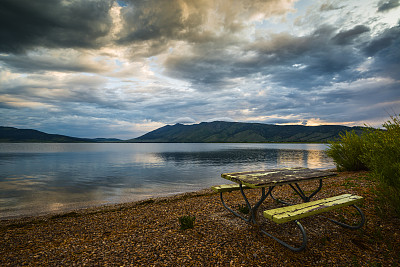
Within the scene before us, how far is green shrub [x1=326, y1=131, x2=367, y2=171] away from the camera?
15109mm

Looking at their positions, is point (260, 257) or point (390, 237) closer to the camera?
point (260, 257)

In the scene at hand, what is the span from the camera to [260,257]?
414cm

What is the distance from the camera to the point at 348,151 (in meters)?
15.6

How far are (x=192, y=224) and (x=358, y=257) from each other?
3978 mm

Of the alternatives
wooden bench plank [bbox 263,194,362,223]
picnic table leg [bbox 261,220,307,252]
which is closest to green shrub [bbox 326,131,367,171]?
wooden bench plank [bbox 263,194,362,223]

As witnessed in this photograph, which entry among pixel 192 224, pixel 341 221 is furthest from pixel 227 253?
→ pixel 341 221

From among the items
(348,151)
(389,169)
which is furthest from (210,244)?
(348,151)

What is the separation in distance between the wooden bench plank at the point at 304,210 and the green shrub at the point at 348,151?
12.1 m

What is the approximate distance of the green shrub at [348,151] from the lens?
49.6 ft

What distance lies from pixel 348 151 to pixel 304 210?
14590 mm

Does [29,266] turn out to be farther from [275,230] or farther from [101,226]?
[275,230]

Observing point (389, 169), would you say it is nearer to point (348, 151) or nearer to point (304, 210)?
point (304, 210)

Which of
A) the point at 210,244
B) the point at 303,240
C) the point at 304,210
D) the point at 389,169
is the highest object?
the point at 389,169

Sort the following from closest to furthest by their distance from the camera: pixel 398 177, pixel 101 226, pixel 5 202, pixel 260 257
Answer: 1. pixel 260 257
2. pixel 398 177
3. pixel 101 226
4. pixel 5 202
